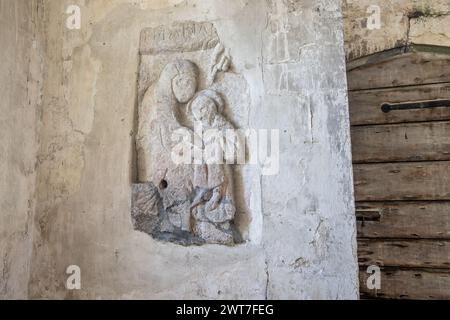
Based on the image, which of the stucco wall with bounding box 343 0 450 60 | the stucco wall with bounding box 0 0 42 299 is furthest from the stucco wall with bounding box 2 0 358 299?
the stucco wall with bounding box 343 0 450 60

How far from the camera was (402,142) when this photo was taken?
6.98 ft

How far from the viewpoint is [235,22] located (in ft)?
6.00

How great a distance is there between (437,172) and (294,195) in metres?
0.97

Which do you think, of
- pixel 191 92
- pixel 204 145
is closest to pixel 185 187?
pixel 204 145

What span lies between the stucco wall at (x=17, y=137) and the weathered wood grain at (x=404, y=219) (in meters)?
1.86

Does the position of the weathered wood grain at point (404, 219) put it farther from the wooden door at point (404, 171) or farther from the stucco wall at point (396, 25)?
the stucco wall at point (396, 25)

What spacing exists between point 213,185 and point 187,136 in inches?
10.8

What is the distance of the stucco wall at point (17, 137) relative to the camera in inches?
68.4

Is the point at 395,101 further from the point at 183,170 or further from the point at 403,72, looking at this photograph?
the point at 183,170

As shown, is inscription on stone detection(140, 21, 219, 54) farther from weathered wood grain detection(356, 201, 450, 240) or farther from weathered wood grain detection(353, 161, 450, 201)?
weathered wood grain detection(356, 201, 450, 240)

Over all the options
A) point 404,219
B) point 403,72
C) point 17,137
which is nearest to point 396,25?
point 403,72

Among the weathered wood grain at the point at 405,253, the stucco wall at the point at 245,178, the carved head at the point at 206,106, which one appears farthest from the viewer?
the weathered wood grain at the point at 405,253

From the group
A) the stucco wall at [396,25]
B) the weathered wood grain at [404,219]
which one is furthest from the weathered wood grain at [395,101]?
the weathered wood grain at [404,219]

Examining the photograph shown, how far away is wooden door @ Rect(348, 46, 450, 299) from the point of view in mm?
2057
